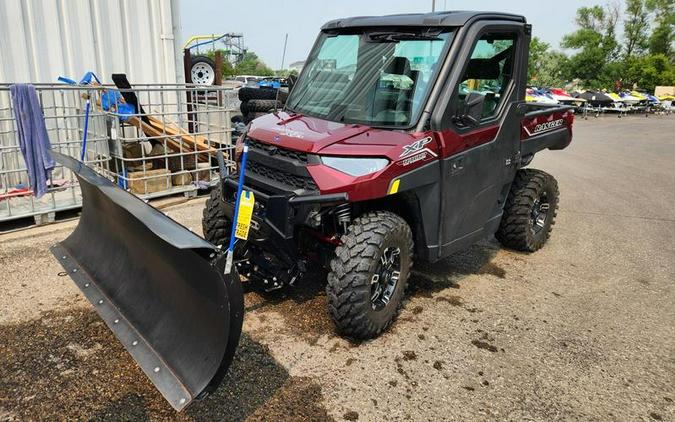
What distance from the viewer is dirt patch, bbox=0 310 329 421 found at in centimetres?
288

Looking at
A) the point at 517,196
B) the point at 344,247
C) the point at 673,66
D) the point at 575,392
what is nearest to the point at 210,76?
the point at 517,196

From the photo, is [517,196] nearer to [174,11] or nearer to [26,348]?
[26,348]

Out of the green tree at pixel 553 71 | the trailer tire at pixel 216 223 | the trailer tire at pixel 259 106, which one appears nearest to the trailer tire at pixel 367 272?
the trailer tire at pixel 216 223

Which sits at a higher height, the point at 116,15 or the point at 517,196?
the point at 116,15

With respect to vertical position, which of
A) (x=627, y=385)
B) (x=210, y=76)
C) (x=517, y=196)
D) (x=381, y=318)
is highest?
(x=210, y=76)

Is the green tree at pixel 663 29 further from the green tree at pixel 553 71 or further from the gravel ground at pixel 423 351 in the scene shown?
the gravel ground at pixel 423 351

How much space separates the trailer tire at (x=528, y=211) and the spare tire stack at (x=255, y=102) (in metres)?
3.83

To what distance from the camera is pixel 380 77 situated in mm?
4031

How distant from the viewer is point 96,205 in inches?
155

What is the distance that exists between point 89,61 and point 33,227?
2920mm

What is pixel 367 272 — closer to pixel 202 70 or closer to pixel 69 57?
pixel 69 57

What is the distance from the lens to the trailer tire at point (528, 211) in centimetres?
529

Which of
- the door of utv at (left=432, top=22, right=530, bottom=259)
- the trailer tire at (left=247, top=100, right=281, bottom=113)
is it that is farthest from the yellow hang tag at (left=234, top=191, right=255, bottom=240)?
the trailer tire at (left=247, top=100, right=281, bottom=113)

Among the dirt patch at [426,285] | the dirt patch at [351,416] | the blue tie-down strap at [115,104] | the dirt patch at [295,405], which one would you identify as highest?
the blue tie-down strap at [115,104]
